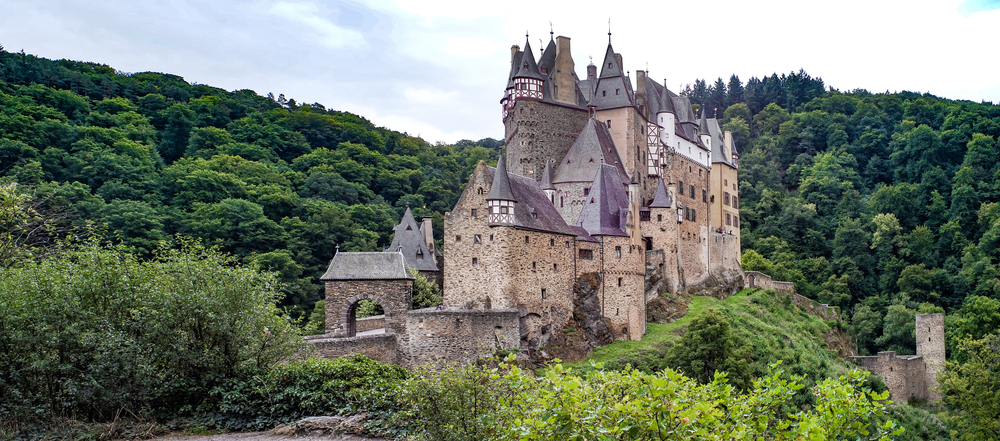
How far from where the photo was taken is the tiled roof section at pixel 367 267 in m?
34.8

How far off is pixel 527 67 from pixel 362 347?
24.1 m

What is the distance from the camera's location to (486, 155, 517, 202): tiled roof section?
3650 centimetres

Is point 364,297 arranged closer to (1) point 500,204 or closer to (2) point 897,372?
(1) point 500,204

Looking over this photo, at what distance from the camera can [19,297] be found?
64.2 feet

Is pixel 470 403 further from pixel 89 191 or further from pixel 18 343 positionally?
pixel 89 191

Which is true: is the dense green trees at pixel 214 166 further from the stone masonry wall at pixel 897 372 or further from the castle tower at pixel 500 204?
the stone masonry wall at pixel 897 372

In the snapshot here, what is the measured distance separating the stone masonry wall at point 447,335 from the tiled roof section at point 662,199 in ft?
59.1

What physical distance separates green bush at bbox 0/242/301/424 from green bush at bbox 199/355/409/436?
71 cm

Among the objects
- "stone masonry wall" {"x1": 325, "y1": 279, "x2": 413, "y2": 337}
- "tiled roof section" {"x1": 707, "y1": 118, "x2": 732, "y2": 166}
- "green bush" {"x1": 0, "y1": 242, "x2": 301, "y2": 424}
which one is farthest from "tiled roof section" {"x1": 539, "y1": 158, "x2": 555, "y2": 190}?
"green bush" {"x1": 0, "y1": 242, "x2": 301, "y2": 424}

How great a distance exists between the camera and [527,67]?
162 ft

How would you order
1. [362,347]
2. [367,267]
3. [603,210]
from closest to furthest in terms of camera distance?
[362,347] < [367,267] < [603,210]

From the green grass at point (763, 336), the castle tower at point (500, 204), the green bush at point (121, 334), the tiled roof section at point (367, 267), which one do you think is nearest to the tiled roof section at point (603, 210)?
the green grass at point (763, 336)

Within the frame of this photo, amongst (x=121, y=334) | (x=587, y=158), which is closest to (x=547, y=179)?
(x=587, y=158)

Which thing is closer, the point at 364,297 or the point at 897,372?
the point at 364,297
